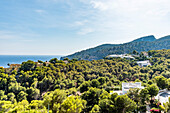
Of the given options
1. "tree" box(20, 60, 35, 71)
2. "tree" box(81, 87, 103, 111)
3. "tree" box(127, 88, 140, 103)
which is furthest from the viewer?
"tree" box(20, 60, 35, 71)

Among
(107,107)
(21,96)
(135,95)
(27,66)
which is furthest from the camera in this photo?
(27,66)

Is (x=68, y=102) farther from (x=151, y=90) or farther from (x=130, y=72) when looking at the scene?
(x=130, y=72)

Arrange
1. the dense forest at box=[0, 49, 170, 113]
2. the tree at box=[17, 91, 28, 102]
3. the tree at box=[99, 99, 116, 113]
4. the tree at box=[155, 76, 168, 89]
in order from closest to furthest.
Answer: the dense forest at box=[0, 49, 170, 113] → the tree at box=[99, 99, 116, 113] → the tree at box=[155, 76, 168, 89] → the tree at box=[17, 91, 28, 102]

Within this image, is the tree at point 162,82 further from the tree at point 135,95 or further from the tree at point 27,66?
the tree at point 27,66

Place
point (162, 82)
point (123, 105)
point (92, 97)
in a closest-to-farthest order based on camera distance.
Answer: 1. point (123, 105)
2. point (92, 97)
3. point (162, 82)

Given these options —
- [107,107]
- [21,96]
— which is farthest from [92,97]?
[21,96]

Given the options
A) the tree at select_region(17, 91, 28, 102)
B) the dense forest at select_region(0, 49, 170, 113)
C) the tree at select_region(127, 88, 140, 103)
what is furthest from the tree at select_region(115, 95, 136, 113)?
the tree at select_region(17, 91, 28, 102)

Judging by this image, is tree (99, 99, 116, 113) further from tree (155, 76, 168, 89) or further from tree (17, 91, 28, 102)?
tree (17, 91, 28, 102)

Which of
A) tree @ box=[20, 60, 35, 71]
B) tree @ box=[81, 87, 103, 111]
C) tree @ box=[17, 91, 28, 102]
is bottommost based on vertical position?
tree @ box=[17, 91, 28, 102]

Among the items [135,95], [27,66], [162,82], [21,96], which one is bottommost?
[21,96]

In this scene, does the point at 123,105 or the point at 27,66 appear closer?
the point at 123,105

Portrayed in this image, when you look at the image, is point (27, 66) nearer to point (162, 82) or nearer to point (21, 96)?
point (21, 96)

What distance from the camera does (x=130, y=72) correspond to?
46688mm

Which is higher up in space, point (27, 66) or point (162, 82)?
point (27, 66)
